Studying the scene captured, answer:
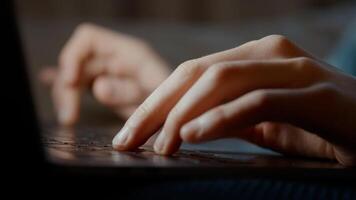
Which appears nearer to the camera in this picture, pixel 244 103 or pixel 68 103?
pixel 244 103

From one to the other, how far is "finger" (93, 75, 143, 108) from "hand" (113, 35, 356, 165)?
26.1 inches

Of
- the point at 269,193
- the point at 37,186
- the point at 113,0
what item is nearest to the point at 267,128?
the point at 269,193

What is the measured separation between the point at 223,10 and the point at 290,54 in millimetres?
1534

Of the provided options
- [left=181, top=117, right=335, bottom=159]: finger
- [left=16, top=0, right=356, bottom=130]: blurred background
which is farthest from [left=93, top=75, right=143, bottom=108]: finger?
[left=181, top=117, right=335, bottom=159]: finger

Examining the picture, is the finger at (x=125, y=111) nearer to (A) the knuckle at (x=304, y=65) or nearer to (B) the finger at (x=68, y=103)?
(B) the finger at (x=68, y=103)

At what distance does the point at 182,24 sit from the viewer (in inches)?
70.9

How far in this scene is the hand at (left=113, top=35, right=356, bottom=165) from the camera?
15.5 inches

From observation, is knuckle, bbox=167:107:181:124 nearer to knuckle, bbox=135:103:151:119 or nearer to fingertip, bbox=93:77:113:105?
knuckle, bbox=135:103:151:119

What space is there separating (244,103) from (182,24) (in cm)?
143

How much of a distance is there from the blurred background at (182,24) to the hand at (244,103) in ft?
2.39

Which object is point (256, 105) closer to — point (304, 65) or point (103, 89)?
point (304, 65)

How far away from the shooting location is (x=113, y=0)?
195 cm

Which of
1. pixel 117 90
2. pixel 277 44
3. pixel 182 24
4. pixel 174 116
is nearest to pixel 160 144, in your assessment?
pixel 174 116

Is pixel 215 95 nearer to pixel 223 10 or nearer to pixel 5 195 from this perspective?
pixel 5 195
